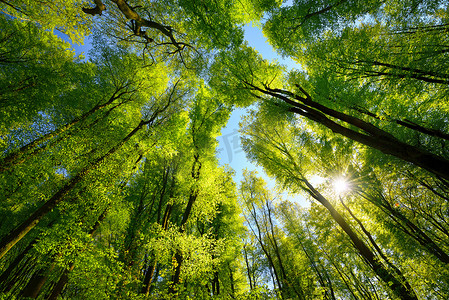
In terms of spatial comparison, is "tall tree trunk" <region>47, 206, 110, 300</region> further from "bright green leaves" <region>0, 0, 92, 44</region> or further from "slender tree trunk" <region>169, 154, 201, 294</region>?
"bright green leaves" <region>0, 0, 92, 44</region>

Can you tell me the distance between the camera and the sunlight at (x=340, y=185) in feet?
27.5

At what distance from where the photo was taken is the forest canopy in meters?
4.45

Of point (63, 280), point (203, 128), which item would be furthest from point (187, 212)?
point (63, 280)

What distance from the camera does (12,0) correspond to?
5.82 meters

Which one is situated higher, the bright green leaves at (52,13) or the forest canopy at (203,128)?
the bright green leaves at (52,13)

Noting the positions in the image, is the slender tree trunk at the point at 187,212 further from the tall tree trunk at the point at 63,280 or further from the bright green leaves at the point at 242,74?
the bright green leaves at the point at 242,74

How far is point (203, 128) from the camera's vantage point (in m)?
8.59

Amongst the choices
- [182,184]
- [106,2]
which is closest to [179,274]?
[182,184]

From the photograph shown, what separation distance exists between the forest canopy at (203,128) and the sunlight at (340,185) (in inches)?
3.3

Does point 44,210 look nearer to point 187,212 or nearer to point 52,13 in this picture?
point 187,212

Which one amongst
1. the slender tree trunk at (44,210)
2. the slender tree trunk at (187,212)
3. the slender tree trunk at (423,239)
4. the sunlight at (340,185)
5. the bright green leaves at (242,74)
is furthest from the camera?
the sunlight at (340,185)

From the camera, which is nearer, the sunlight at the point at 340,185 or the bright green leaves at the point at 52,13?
the bright green leaves at the point at 52,13

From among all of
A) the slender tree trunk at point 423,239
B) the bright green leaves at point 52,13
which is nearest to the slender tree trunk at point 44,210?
the bright green leaves at point 52,13

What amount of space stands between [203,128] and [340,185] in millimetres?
8127
